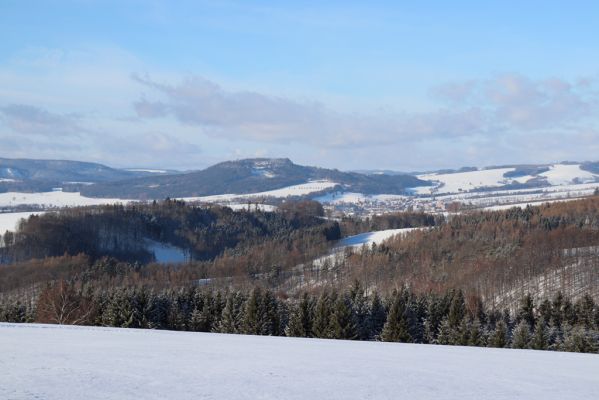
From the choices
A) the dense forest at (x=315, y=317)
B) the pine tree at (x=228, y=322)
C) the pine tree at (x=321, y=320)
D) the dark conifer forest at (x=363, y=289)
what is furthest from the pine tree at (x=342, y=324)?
the pine tree at (x=228, y=322)

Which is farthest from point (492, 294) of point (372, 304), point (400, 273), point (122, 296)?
point (122, 296)

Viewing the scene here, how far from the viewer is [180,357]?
23203 mm

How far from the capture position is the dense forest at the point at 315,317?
196 ft

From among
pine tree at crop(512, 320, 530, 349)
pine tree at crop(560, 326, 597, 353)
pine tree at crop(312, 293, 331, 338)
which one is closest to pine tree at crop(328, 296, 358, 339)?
pine tree at crop(312, 293, 331, 338)

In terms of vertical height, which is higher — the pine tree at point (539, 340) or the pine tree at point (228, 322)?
the pine tree at point (228, 322)

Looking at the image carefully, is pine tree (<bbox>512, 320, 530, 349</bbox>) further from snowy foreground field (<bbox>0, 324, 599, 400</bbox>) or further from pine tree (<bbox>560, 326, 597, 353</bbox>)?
snowy foreground field (<bbox>0, 324, 599, 400</bbox>)

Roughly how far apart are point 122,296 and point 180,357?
1694 inches

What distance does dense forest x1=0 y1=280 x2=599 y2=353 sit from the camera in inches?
2347

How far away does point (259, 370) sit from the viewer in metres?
20.5

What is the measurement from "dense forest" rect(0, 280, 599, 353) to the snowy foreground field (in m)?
29.9

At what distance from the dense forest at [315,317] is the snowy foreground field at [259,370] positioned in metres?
29.9

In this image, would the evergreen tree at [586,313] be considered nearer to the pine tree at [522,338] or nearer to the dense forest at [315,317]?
the dense forest at [315,317]

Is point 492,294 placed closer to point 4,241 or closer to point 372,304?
point 372,304

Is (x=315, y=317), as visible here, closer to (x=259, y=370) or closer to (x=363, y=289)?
(x=259, y=370)
